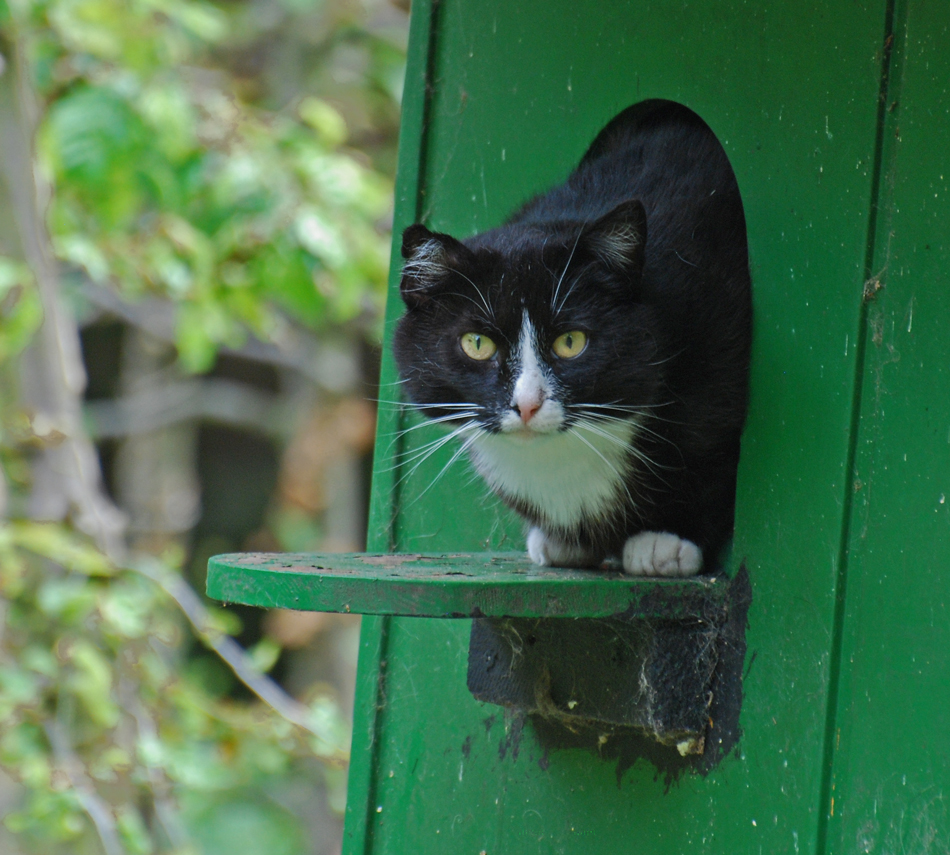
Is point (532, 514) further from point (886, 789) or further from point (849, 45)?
point (849, 45)

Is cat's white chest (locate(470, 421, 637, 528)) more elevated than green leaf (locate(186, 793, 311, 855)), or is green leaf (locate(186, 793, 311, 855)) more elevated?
cat's white chest (locate(470, 421, 637, 528))

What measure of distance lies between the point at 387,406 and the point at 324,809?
441 centimetres

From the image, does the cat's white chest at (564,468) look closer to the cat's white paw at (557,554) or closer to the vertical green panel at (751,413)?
the cat's white paw at (557,554)

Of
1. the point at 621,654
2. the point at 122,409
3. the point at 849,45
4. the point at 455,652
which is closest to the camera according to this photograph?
the point at 849,45

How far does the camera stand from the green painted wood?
1.29 metres

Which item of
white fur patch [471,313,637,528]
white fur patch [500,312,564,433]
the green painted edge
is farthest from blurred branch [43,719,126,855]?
white fur patch [500,312,564,433]

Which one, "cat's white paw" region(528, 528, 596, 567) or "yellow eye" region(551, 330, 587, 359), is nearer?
"yellow eye" region(551, 330, 587, 359)

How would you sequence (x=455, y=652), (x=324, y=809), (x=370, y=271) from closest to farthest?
1. (x=455, y=652)
2. (x=370, y=271)
3. (x=324, y=809)

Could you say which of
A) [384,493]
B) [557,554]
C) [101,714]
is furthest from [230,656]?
[557,554]

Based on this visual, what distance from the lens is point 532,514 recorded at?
1.80 m

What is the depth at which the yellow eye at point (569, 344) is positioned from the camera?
1587 mm

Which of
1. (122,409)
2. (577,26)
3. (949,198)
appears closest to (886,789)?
(949,198)

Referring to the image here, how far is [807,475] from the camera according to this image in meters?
1.45

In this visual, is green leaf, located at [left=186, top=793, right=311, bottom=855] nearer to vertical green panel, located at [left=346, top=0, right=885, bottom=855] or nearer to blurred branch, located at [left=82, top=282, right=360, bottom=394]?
blurred branch, located at [left=82, top=282, right=360, bottom=394]
